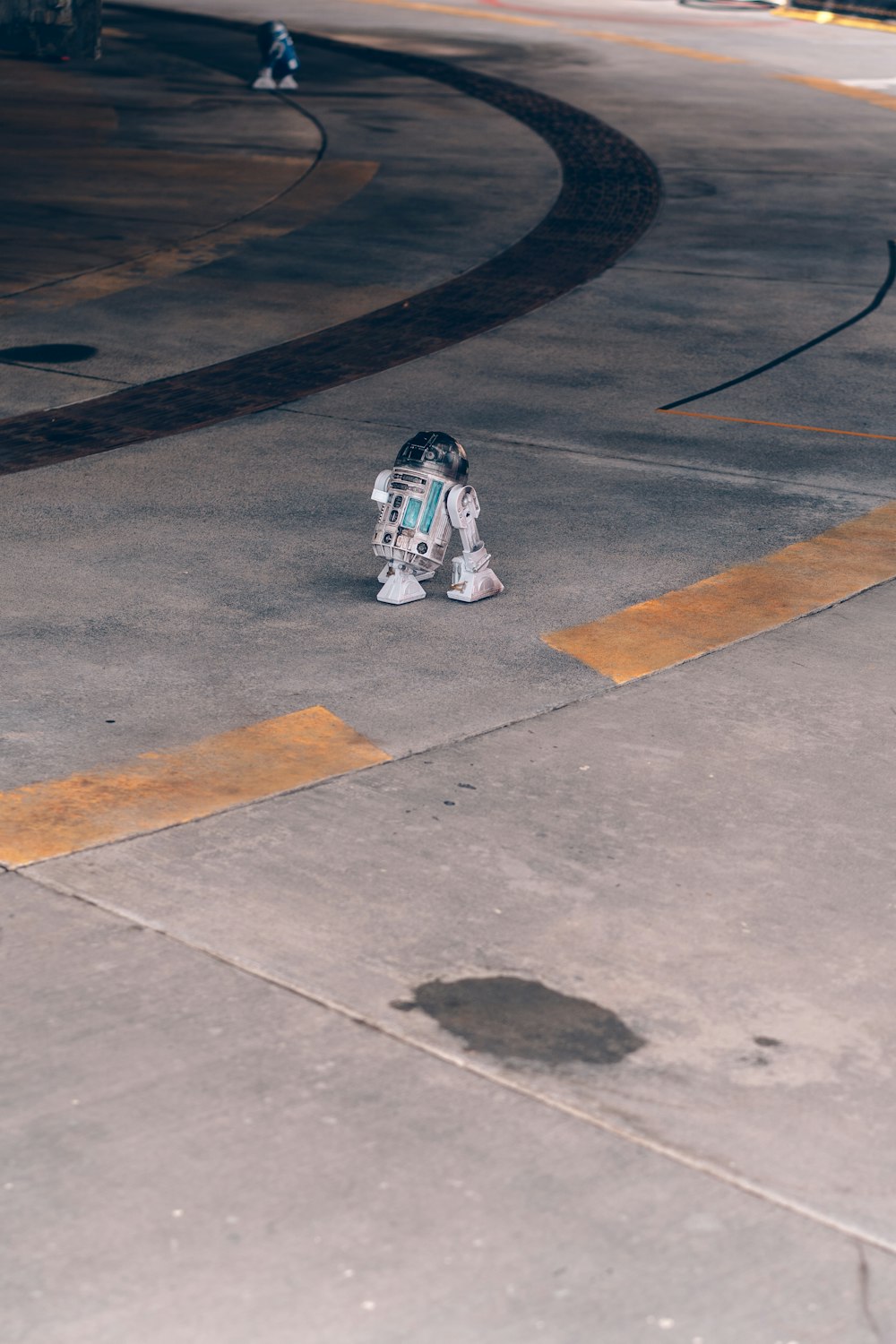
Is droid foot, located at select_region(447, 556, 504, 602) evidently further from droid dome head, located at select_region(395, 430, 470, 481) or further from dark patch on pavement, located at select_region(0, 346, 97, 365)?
dark patch on pavement, located at select_region(0, 346, 97, 365)

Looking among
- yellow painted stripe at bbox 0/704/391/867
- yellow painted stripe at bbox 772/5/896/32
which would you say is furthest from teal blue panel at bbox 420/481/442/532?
yellow painted stripe at bbox 772/5/896/32

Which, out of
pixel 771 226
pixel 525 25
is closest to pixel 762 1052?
pixel 771 226

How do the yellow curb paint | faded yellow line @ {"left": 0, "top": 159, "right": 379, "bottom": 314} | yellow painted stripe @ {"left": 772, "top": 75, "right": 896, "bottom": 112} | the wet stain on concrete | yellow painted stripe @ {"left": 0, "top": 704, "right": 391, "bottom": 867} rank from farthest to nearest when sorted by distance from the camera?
1. yellow painted stripe @ {"left": 772, "top": 75, "right": 896, "bottom": 112}
2. faded yellow line @ {"left": 0, "top": 159, "right": 379, "bottom": 314}
3. the yellow curb paint
4. yellow painted stripe @ {"left": 0, "top": 704, "right": 391, "bottom": 867}
5. the wet stain on concrete

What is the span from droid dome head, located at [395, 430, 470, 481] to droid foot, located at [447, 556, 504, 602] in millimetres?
361

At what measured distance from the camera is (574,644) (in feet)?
21.2

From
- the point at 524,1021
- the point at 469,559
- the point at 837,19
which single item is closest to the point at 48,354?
the point at 469,559

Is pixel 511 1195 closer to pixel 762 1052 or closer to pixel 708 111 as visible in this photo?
pixel 762 1052

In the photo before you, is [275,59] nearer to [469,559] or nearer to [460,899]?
[469,559]

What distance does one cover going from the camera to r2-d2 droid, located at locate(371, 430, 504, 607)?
22.0 feet

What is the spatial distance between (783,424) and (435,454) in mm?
3178

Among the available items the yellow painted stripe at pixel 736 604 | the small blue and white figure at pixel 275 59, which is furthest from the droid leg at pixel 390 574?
the small blue and white figure at pixel 275 59

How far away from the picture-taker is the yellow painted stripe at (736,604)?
639 centimetres

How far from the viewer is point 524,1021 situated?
4.05 metres

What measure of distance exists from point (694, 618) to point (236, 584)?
184cm
